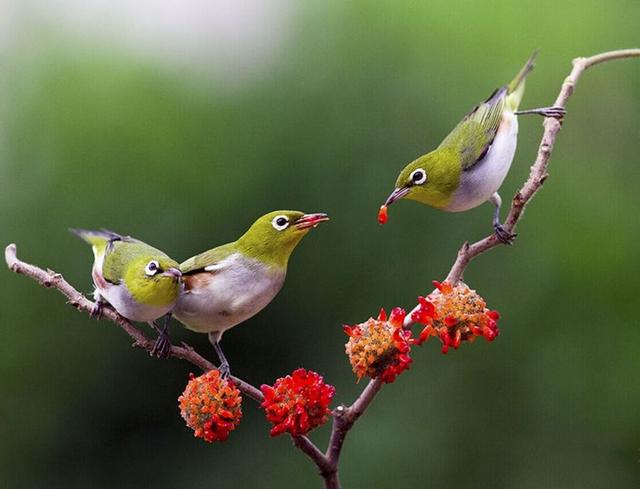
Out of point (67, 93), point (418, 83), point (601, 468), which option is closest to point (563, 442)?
point (601, 468)

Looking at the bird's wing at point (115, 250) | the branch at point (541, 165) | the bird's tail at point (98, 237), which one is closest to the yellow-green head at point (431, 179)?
the branch at point (541, 165)

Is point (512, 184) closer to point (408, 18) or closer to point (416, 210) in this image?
point (416, 210)

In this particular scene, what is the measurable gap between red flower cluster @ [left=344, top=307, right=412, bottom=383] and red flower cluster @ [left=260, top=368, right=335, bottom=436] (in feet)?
0.26

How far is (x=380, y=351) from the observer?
4.70 ft

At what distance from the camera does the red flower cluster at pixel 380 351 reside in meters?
1.44

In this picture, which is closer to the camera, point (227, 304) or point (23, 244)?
point (227, 304)

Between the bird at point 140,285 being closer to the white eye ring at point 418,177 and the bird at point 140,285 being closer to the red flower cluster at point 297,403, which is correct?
the red flower cluster at point 297,403

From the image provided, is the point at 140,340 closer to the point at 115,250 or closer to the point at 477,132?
the point at 115,250

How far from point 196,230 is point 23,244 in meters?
0.93

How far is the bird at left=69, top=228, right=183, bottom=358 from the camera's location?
5.85ft

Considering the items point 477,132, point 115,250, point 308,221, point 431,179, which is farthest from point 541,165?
point 115,250

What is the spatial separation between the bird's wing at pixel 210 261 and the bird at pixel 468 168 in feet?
1.61

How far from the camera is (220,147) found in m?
4.87

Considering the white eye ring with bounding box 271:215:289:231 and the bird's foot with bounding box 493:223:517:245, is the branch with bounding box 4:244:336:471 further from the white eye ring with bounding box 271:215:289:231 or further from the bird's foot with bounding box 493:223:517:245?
the bird's foot with bounding box 493:223:517:245
